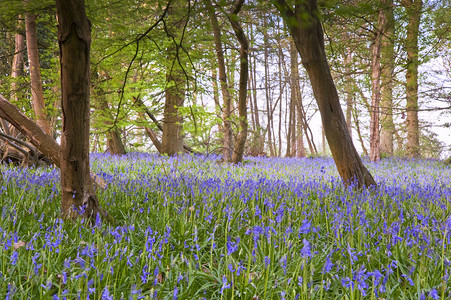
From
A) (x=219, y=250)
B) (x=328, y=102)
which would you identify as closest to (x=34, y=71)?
(x=328, y=102)

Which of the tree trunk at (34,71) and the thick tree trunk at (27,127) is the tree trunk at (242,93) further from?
the tree trunk at (34,71)

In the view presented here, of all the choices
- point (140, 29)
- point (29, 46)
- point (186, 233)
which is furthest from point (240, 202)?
point (29, 46)

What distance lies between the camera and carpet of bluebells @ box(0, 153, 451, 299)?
1.83 metres

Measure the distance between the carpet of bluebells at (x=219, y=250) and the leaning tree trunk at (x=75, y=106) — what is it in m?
0.24

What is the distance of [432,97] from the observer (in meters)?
11.5

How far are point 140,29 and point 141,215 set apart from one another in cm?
483

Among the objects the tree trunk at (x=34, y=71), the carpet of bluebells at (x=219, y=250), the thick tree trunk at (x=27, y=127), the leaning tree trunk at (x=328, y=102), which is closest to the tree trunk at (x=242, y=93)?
the leaning tree trunk at (x=328, y=102)

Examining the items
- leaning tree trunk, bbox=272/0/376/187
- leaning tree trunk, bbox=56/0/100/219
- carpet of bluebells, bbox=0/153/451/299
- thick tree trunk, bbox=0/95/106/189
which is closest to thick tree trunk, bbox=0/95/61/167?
thick tree trunk, bbox=0/95/106/189

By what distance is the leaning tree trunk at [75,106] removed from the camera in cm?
285

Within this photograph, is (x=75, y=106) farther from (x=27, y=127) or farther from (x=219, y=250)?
(x=27, y=127)

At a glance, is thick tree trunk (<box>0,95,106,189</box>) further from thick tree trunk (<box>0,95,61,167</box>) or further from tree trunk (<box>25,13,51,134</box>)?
tree trunk (<box>25,13,51,134</box>)

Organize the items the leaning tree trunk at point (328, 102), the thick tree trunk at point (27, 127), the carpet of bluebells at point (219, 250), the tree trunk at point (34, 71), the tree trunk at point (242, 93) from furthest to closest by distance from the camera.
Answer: the tree trunk at point (34, 71) < the tree trunk at point (242, 93) < the leaning tree trunk at point (328, 102) < the thick tree trunk at point (27, 127) < the carpet of bluebells at point (219, 250)

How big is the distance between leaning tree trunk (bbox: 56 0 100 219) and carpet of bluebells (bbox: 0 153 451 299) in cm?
24

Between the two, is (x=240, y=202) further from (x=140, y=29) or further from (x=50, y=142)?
(x=140, y=29)
